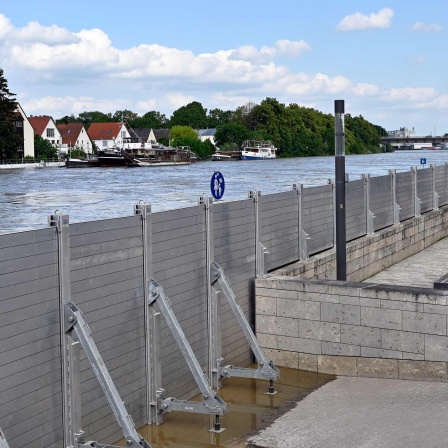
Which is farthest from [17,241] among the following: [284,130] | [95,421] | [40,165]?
[284,130]

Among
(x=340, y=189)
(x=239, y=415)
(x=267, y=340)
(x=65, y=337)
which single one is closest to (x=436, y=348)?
(x=267, y=340)

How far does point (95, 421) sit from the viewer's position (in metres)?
9.02

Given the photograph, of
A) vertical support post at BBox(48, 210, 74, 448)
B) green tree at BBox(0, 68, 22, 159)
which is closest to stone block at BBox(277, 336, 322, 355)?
vertical support post at BBox(48, 210, 74, 448)

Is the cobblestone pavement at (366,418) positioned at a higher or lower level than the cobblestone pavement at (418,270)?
lower

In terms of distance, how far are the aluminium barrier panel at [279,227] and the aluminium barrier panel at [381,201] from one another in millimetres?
4527

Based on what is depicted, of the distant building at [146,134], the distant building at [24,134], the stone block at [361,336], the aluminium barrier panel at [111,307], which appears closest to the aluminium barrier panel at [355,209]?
the stone block at [361,336]

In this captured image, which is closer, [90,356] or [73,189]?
[90,356]

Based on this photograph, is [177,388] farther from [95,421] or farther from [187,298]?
[95,421]

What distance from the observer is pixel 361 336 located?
1171 cm

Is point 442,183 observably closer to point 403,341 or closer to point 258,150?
point 403,341

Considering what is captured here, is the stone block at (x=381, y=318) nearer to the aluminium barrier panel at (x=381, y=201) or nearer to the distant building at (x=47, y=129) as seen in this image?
the aluminium barrier panel at (x=381, y=201)

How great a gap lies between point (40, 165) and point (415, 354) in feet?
338

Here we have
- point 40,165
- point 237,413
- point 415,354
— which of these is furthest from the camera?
point 40,165

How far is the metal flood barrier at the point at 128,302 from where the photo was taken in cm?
793
